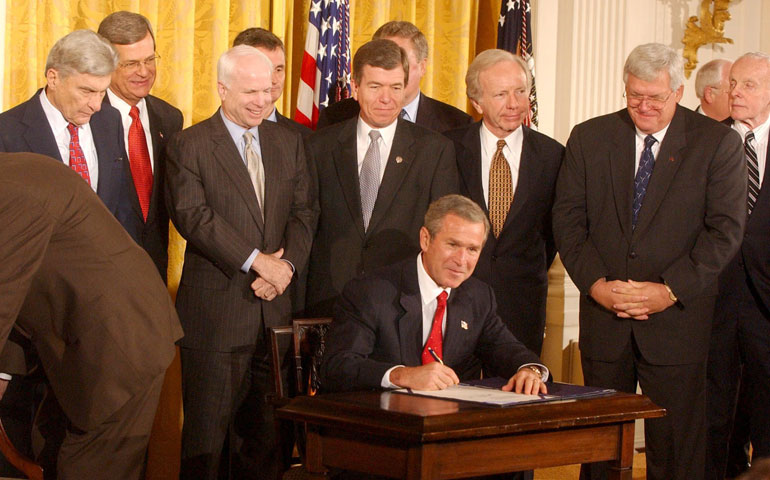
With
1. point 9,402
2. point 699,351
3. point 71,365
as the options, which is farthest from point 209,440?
point 699,351

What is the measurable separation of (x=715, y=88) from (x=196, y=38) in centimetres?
298

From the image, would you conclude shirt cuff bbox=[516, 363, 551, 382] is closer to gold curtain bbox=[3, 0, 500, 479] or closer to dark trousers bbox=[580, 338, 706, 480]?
dark trousers bbox=[580, 338, 706, 480]

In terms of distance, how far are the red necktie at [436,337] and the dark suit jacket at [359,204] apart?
0.85m

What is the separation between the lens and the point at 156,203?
15.0ft

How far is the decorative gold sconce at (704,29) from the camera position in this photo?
24.2 ft

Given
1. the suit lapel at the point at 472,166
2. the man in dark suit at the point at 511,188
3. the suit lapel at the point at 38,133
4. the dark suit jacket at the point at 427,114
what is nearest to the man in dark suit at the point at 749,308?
the man in dark suit at the point at 511,188

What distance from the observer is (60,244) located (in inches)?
121

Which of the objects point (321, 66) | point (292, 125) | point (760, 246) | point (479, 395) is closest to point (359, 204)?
point (292, 125)

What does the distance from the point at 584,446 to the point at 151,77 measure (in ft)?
8.92

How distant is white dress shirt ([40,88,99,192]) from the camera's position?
4.07 m

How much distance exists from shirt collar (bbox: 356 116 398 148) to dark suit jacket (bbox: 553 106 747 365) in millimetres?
874

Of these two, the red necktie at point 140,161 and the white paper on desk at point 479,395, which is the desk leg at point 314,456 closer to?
the white paper on desk at point 479,395

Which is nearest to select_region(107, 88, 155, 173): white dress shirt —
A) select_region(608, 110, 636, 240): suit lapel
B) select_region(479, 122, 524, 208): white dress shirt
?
Answer: select_region(479, 122, 524, 208): white dress shirt

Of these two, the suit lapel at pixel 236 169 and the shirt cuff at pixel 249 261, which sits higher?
the suit lapel at pixel 236 169
